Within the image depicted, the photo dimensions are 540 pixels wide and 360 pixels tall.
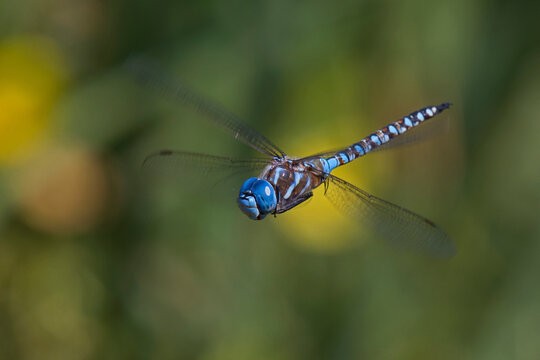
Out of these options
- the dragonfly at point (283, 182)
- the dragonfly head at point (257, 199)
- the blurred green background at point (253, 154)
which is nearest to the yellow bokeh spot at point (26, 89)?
the blurred green background at point (253, 154)

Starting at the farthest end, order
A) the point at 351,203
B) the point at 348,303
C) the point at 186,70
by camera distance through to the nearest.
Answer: the point at 186,70 < the point at 348,303 < the point at 351,203

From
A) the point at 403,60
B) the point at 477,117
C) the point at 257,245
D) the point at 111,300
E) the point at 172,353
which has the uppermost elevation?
the point at 403,60

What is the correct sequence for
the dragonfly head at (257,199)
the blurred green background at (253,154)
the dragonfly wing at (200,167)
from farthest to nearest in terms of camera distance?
the blurred green background at (253,154), the dragonfly wing at (200,167), the dragonfly head at (257,199)

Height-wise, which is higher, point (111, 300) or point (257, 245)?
point (257, 245)

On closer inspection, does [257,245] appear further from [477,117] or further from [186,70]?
[477,117]

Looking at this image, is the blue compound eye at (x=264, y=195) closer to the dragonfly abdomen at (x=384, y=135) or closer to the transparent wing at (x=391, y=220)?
the transparent wing at (x=391, y=220)

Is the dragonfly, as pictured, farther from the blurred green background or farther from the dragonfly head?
the blurred green background

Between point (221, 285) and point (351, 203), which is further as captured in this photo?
point (221, 285)

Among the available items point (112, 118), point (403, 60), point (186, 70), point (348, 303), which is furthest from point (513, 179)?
point (112, 118)
